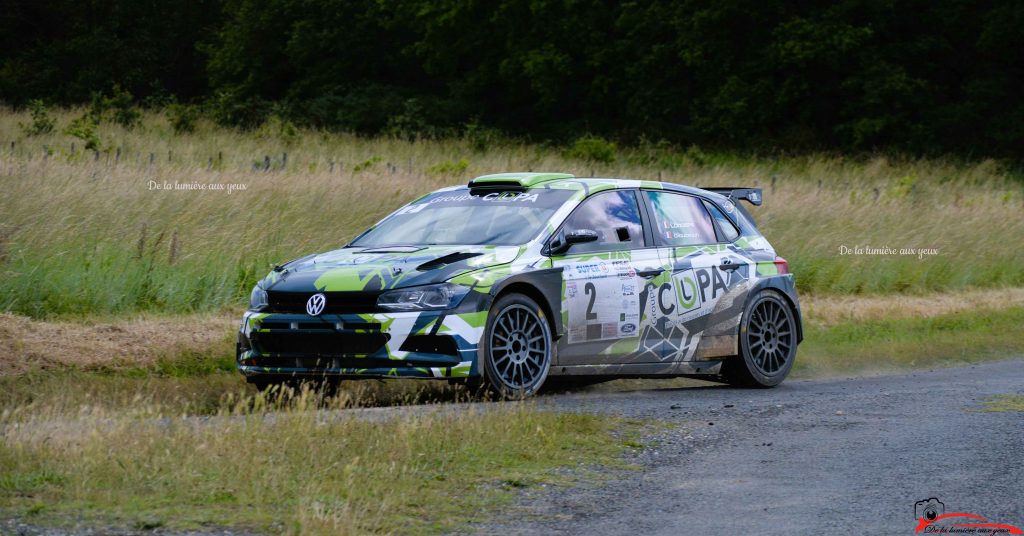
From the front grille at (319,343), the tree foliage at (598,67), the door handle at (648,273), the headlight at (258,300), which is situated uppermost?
the tree foliage at (598,67)

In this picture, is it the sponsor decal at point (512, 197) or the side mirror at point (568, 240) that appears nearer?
the side mirror at point (568, 240)

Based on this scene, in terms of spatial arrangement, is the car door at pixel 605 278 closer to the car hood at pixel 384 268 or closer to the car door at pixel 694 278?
the car door at pixel 694 278

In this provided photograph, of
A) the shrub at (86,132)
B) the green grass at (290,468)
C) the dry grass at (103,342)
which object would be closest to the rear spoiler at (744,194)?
the dry grass at (103,342)

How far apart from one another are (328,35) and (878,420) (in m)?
44.6

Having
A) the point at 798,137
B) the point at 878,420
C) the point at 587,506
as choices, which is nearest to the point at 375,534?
the point at 587,506

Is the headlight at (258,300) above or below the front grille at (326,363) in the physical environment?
above

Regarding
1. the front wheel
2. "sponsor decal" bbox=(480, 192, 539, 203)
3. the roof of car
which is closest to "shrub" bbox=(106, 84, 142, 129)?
the roof of car

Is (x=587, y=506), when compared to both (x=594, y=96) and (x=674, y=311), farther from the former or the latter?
(x=594, y=96)

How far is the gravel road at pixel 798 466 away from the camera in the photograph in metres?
6.45

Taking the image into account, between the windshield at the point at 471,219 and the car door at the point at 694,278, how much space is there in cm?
100

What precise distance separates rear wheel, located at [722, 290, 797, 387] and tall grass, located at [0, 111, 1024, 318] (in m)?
A: 5.14

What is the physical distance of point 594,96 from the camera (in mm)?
48906

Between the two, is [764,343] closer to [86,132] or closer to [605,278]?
[605,278]

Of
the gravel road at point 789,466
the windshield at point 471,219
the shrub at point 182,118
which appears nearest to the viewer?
the gravel road at point 789,466
